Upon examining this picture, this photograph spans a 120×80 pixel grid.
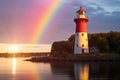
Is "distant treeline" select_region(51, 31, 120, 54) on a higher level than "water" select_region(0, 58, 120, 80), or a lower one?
higher

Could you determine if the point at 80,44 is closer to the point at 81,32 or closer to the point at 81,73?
the point at 81,32

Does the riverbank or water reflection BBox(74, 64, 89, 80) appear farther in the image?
the riverbank

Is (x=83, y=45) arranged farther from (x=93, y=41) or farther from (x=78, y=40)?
(x=93, y=41)

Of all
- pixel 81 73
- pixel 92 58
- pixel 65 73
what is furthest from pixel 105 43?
pixel 81 73

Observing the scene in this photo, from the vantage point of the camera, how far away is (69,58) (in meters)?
74.0

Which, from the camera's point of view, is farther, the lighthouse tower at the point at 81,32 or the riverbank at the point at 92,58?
the lighthouse tower at the point at 81,32

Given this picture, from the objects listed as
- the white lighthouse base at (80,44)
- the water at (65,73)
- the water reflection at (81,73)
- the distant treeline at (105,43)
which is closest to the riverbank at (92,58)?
the white lighthouse base at (80,44)

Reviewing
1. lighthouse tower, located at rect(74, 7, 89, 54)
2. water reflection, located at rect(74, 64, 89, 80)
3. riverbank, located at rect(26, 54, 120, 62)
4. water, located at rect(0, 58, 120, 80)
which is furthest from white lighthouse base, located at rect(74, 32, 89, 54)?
water reflection, located at rect(74, 64, 89, 80)

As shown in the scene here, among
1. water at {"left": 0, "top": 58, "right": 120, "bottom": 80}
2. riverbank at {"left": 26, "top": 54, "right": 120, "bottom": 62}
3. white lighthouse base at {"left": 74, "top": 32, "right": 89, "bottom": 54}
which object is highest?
white lighthouse base at {"left": 74, "top": 32, "right": 89, "bottom": 54}

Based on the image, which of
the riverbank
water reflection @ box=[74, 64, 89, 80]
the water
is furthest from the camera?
the riverbank

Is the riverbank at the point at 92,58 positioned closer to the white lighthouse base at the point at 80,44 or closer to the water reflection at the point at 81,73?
the white lighthouse base at the point at 80,44

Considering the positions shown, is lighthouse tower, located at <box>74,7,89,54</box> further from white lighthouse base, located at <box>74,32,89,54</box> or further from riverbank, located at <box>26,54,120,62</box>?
riverbank, located at <box>26,54,120,62</box>

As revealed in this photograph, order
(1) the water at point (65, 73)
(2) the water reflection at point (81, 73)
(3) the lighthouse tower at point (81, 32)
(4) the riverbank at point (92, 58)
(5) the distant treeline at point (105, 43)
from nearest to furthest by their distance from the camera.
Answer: (2) the water reflection at point (81, 73) → (1) the water at point (65, 73) → (4) the riverbank at point (92, 58) → (3) the lighthouse tower at point (81, 32) → (5) the distant treeline at point (105, 43)

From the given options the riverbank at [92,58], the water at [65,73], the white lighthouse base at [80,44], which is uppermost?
the white lighthouse base at [80,44]
